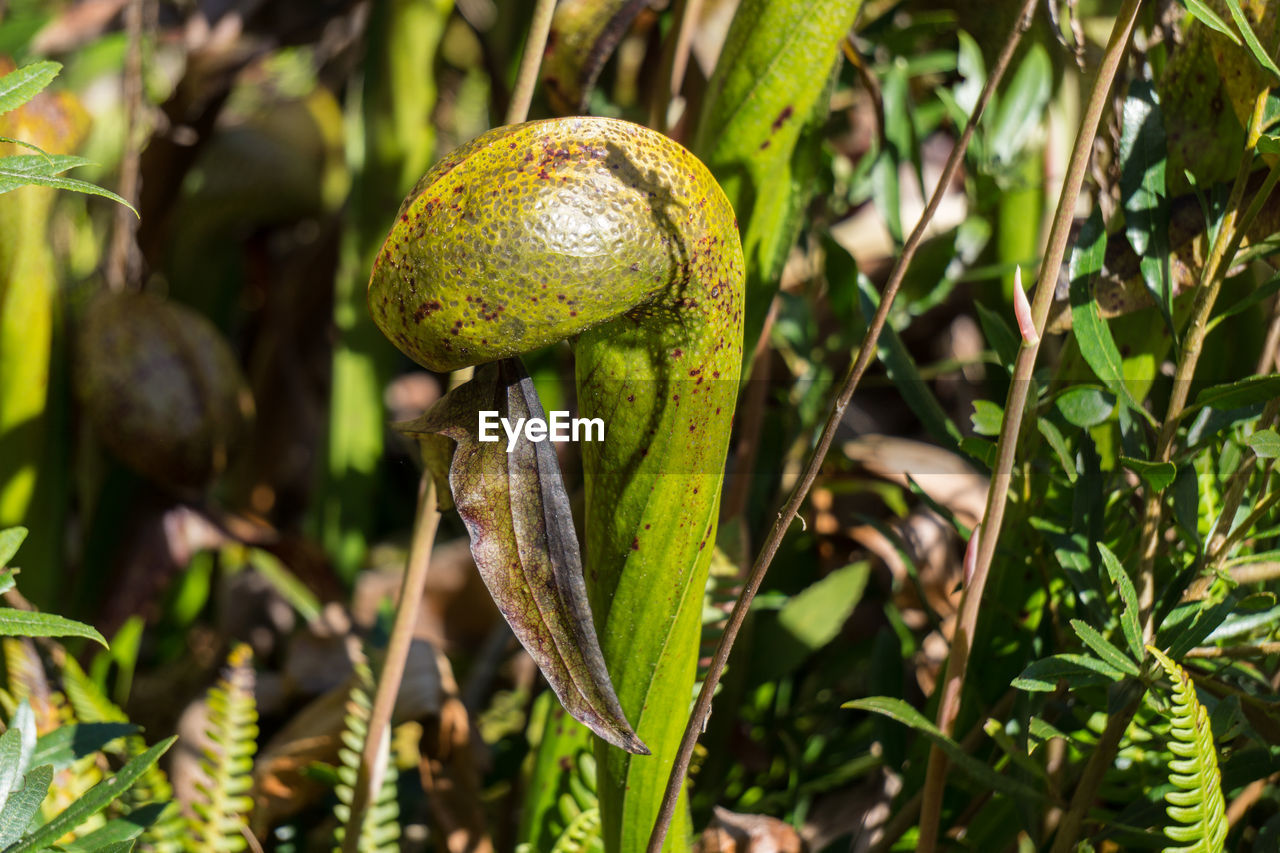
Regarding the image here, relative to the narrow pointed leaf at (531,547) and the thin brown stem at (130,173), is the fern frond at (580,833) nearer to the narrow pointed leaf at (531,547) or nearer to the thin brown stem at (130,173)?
the narrow pointed leaf at (531,547)

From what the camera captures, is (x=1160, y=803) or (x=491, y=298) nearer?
(x=491, y=298)

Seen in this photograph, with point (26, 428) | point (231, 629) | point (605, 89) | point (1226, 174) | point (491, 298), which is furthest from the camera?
point (231, 629)

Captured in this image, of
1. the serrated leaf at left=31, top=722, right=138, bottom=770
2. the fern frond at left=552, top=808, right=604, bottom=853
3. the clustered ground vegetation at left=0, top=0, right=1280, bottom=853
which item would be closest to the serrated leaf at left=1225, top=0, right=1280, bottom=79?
the clustered ground vegetation at left=0, top=0, right=1280, bottom=853

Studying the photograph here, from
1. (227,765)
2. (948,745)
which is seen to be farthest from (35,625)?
(948,745)

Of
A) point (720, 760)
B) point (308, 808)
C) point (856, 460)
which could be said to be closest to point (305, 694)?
point (308, 808)

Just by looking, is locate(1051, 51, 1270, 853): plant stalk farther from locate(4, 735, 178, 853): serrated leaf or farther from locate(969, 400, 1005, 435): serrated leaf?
locate(4, 735, 178, 853): serrated leaf

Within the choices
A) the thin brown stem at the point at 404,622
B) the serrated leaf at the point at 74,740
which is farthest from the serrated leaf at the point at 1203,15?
the serrated leaf at the point at 74,740

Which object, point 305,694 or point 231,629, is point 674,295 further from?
point 231,629
